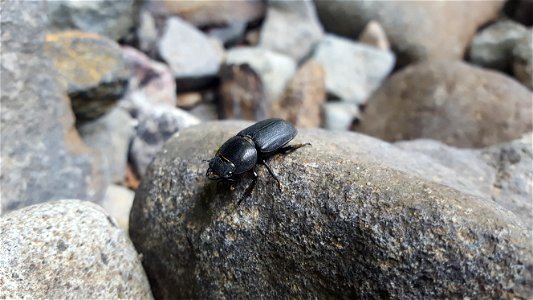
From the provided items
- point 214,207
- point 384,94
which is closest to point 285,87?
point 384,94

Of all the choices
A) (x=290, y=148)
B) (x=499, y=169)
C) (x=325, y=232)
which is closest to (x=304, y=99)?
(x=499, y=169)

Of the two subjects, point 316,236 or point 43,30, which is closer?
point 316,236

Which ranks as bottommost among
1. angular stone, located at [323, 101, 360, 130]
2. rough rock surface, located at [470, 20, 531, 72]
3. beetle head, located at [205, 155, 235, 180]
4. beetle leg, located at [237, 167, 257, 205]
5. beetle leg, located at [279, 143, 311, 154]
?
angular stone, located at [323, 101, 360, 130]

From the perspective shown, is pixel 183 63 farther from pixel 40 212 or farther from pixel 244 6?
pixel 40 212

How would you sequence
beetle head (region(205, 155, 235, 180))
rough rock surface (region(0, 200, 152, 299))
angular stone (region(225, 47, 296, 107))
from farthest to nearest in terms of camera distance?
angular stone (region(225, 47, 296, 107)) → beetle head (region(205, 155, 235, 180)) → rough rock surface (region(0, 200, 152, 299))

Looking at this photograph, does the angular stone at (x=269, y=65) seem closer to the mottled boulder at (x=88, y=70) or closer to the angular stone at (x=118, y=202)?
the mottled boulder at (x=88, y=70)

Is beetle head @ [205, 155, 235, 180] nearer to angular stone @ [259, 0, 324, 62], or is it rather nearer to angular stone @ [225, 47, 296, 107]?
angular stone @ [225, 47, 296, 107]

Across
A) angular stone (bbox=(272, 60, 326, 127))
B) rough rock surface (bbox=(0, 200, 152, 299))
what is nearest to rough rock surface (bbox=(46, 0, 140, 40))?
angular stone (bbox=(272, 60, 326, 127))

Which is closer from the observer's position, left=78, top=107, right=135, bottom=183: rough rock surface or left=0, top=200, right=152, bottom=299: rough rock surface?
left=0, top=200, right=152, bottom=299: rough rock surface
